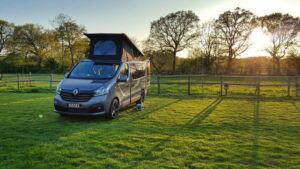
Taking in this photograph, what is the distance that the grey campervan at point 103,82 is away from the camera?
6676 millimetres

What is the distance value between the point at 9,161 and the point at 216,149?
336cm

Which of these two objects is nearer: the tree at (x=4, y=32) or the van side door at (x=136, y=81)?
the van side door at (x=136, y=81)

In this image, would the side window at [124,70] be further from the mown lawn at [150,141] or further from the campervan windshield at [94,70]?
the mown lawn at [150,141]

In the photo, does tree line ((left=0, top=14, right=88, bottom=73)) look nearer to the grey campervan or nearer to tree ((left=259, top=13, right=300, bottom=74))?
tree ((left=259, top=13, right=300, bottom=74))

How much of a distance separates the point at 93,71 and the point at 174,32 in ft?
105

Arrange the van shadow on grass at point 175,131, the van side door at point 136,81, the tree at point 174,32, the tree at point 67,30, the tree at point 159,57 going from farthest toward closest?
the tree at point 67,30 → the tree at point 174,32 → the tree at point 159,57 → the van side door at point 136,81 → the van shadow on grass at point 175,131

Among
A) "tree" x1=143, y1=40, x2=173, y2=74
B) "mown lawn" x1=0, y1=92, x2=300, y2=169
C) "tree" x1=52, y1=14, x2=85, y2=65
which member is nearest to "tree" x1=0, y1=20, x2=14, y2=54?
"tree" x1=52, y1=14, x2=85, y2=65

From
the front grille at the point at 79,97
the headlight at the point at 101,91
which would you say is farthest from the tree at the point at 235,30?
the front grille at the point at 79,97

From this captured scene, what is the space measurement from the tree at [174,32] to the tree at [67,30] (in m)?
13.2

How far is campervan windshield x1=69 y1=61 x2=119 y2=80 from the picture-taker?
24.1 feet

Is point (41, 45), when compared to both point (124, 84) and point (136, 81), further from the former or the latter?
point (124, 84)

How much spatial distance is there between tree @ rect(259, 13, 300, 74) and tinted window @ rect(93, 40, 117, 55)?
28468 mm

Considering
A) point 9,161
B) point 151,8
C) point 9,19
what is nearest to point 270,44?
point 151,8

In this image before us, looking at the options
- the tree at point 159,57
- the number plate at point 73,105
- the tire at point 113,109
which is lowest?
the tire at point 113,109
